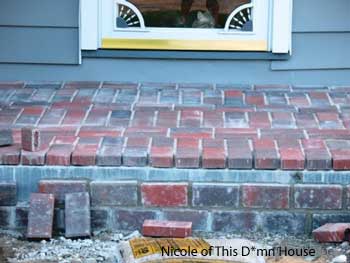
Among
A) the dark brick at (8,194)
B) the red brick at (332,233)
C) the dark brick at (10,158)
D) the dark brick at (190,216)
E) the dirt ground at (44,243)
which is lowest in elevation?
the dirt ground at (44,243)

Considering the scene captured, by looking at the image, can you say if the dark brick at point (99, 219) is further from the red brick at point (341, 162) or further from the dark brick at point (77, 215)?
the red brick at point (341, 162)

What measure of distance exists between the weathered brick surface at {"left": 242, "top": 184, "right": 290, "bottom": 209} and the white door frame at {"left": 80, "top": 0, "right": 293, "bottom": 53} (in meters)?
1.54

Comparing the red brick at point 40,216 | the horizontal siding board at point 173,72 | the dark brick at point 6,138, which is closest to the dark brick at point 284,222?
the red brick at point 40,216

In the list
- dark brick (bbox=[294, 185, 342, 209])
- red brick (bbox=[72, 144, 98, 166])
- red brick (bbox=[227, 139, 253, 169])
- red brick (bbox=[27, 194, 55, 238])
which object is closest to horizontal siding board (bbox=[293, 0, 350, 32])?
red brick (bbox=[227, 139, 253, 169])

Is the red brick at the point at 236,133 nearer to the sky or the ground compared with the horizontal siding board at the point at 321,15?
nearer to the ground

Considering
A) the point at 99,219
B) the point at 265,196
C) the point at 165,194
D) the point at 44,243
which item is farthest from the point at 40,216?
the point at 265,196

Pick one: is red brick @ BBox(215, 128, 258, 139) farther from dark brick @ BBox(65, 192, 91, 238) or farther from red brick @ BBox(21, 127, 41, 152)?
red brick @ BBox(21, 127, 41, 152)

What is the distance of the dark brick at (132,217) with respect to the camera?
347 cm

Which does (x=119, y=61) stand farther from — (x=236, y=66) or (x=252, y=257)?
(x=252, y=257)

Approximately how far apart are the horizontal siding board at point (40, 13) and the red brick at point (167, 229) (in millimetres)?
1842

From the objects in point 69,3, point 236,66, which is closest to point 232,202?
point 236,66

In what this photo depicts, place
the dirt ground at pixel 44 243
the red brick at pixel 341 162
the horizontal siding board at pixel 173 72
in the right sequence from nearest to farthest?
the dirt ground at pixel 44 243 < the red brick at pixel 341 162 < the horizontal siding board at pixel 173 72

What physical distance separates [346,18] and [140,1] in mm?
1206

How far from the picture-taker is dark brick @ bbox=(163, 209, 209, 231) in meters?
3.46
